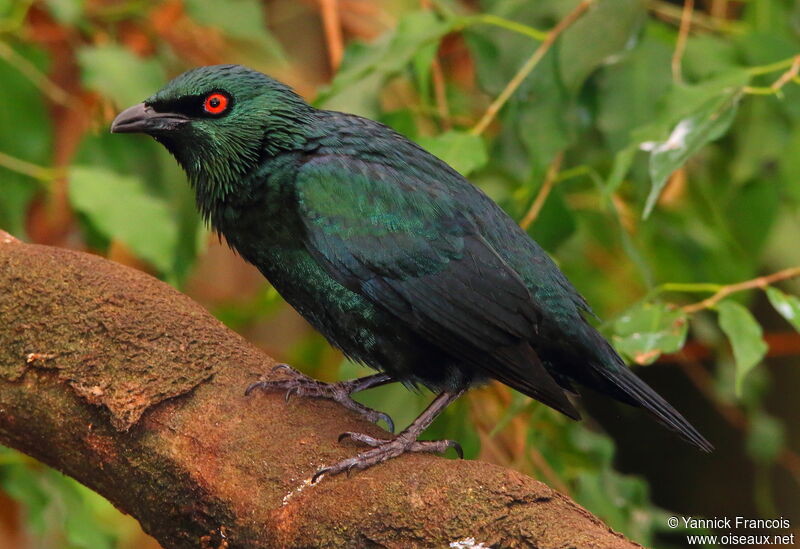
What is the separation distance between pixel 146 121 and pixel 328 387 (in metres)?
1.02

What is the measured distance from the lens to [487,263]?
9.45ft

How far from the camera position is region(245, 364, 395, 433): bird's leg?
2574 mm

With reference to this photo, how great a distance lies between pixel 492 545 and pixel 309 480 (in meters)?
0.46

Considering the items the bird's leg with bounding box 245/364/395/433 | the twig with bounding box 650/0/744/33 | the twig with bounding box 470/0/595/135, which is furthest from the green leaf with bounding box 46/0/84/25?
the twig with bounding box 650/0/744/33

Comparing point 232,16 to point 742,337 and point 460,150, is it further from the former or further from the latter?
point 742,337

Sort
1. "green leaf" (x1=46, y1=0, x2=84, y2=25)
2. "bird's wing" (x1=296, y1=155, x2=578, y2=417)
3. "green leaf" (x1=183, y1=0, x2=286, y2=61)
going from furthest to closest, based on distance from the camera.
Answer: "green leaf" (x1=183, y1=0, x2=286, y2=61)
"green leaf" (x1=46, y1=0, x2=84, y2=25)
"bird's wing" (x1=296, y1=155, x2=578, y2=417)

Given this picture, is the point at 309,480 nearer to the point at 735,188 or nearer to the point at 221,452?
the point at 221,452

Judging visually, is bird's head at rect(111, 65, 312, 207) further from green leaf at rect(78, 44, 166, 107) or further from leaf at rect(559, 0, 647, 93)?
leaf at rect(559, 0, 647, 93)

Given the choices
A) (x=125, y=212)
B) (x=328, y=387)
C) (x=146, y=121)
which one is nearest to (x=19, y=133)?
(x=125, y=212)

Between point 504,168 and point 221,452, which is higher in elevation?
point 504,168

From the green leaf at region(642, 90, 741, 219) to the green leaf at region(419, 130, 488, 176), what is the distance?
52 cm

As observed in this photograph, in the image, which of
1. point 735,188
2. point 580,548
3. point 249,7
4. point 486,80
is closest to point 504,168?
point 486,80

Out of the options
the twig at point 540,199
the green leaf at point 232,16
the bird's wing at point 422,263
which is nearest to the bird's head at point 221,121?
the bird's wing at point 422,263

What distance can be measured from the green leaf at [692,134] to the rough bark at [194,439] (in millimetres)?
1142
